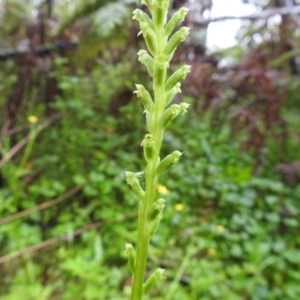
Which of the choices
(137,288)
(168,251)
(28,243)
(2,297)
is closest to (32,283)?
(2,297)

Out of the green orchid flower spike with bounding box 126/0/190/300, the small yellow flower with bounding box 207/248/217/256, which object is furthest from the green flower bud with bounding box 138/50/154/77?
the small yellow flower with bounding box 207/248/217/256

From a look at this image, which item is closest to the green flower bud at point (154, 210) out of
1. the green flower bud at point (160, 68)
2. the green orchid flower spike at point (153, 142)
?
the green orchid flower spike at point (153, 142)

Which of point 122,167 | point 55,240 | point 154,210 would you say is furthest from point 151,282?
point 122,167

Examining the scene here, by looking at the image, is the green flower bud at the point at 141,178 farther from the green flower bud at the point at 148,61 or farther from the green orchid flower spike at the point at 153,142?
the green flower bud at the point at 148,61

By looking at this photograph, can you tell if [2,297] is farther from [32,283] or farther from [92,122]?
[92,122]

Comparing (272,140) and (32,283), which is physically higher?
(272,140)

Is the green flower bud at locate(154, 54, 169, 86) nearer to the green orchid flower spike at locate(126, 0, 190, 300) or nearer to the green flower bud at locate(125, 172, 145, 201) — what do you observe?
the green orchid flower spike at locate(126, 0, 190, 300)

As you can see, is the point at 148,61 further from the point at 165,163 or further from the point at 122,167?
the point at 122,167
